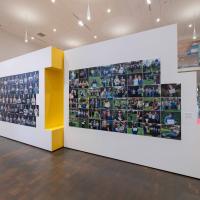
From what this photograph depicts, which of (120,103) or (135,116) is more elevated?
(120,103)

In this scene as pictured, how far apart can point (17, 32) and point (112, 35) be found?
520 cm

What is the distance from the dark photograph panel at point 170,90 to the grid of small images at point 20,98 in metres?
3.68

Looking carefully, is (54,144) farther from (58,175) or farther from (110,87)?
(110,87)

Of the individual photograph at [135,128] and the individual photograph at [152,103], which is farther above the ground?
the individual photograph at [152,103]

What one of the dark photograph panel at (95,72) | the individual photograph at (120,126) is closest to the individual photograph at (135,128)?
the individual photograph at (120,126)

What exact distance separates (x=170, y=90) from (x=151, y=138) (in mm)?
1122

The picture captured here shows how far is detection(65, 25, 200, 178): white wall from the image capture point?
9.23 feet

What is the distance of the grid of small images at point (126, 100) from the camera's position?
119 inches

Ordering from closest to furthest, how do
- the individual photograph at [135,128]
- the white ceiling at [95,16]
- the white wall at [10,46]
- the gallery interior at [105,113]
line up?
the gallery interior at [105,113] → the individual photograph at [135,128] → the white ceiling at [95,16] → the white wall at [10,46]

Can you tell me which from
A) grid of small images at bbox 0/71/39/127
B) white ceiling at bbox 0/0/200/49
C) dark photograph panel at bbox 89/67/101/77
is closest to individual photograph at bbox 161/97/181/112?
dark photograph panel at bbox 89/67/101/77

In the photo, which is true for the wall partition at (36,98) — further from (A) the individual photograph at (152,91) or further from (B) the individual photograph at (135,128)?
(A) the individual photograph at (152,91)

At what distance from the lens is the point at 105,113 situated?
3.78 m

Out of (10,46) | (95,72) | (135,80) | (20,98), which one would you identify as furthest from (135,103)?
(10,46)

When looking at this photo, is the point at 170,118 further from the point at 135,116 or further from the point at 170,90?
the point at 135,116
